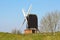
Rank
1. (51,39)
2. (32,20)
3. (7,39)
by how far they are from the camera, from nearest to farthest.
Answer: (51,39) → (7,39) → (32,20)

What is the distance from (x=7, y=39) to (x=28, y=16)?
2625 centimetres

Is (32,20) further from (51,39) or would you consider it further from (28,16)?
(51,39)

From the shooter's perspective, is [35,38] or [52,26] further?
[52,26]

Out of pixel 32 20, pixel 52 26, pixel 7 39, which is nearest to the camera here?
pixel 7 39

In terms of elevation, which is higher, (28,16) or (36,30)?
(28,16)

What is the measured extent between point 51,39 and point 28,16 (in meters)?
28.0

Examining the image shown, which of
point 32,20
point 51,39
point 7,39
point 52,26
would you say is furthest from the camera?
point 32,20

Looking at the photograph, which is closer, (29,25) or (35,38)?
(35,38)

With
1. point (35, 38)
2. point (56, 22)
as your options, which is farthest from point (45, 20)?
point (35, 38)

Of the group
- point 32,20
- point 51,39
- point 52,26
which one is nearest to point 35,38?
point 51,39

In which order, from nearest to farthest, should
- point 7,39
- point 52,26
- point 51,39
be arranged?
1. point 51,39
2. point 7,39
3. point 52,26

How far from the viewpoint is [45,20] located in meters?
54.9

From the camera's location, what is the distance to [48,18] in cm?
5488

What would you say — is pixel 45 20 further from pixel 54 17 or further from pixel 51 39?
pixel 51 39
